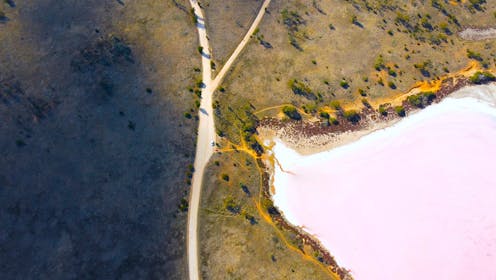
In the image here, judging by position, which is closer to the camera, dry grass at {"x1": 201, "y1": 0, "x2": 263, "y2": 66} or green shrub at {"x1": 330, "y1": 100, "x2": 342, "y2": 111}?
green shrub at {"x1": 330, "y1": 100, "x2": 342, "y2": 111}

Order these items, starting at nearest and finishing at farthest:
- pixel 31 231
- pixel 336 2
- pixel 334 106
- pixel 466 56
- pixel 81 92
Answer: pixel 31 231 → pixel 81 92 → pixel 334 106 → pixel 466 56 → pixel 336 2

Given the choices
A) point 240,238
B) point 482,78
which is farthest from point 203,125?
point 482,78

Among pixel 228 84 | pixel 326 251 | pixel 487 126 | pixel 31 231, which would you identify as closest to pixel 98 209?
pixel 31 231

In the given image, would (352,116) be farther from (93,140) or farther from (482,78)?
(93,140)

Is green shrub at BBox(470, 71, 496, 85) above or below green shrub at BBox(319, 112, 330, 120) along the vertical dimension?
above

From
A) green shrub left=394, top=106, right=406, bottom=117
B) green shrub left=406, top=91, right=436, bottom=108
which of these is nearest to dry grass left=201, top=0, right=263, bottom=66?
green shrub left=394, top=106, right=406, bottom=117

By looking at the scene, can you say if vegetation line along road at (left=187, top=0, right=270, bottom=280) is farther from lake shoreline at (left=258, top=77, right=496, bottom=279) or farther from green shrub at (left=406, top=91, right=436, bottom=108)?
green shrub at (left=406, top=91, right=436, bottom=108)

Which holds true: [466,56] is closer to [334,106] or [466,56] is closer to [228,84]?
[334,106]

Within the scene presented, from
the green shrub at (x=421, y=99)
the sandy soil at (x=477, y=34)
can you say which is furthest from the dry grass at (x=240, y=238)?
the sandy soil at (x=477, y=34)
